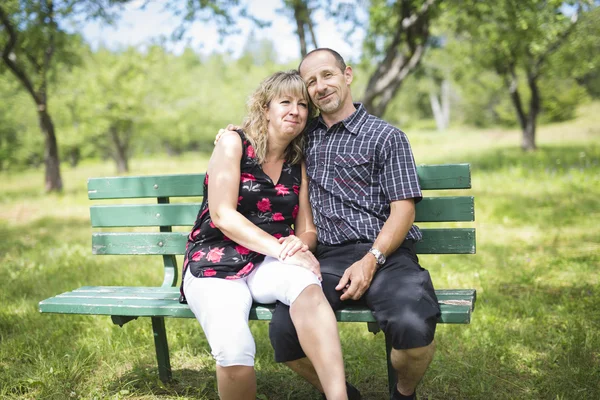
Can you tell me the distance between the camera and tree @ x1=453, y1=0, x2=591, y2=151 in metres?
9.55

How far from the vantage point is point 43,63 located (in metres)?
13.7

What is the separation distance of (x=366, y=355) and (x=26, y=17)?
11.5 m

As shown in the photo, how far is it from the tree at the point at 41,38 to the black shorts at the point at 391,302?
981 cm

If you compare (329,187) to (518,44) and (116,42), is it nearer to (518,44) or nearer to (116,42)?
(518,44)

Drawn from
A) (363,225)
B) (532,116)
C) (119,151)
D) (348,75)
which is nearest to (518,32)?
(532,116)

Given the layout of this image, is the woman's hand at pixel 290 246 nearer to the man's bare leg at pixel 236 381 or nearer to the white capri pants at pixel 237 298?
the white capri pants at pixel 237 298

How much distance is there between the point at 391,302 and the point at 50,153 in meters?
13.6

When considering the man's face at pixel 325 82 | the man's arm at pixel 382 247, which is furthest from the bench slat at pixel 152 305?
the man's face at pixel 325 82

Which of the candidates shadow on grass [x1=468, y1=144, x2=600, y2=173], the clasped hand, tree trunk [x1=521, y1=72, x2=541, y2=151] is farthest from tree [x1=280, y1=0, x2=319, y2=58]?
tree trunk [x1=521, y1=72, x2=541, y2=151]

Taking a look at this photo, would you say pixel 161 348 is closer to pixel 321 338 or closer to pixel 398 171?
pixel 321 338

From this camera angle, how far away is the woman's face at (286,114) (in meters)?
2.97

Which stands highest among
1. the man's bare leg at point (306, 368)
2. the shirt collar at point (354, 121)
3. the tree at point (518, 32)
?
the tree at point (518, 32)

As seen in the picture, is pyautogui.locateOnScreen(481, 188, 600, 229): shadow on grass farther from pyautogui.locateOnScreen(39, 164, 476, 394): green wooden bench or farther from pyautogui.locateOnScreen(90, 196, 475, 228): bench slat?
pyautogui.locateOnScreen(90, 196, 475, 228): bench slat

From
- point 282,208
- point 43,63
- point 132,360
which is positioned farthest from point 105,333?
point 43,63
